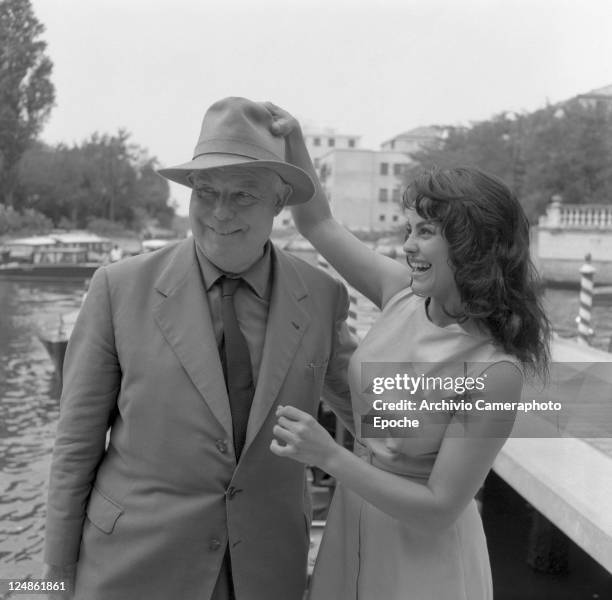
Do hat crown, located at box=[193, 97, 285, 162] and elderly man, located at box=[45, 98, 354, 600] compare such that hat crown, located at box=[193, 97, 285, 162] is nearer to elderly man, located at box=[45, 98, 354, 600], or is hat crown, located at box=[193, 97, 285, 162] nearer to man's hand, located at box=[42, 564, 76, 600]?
elderly man, located at box=[45, 98, 354, 600]

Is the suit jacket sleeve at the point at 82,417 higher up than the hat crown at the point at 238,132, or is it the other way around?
the hat crown at the point at 238,132

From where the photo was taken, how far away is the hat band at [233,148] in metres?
1.62

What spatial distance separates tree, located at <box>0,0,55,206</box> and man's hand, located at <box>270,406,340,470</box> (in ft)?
138

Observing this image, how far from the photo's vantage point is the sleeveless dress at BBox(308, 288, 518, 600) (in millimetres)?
1507

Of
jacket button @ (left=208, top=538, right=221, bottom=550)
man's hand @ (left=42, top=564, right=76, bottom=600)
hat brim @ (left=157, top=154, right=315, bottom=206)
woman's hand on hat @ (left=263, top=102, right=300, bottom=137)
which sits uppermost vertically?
woman's hand on hat @ (left=263, top=102, right=300, bottom=137)

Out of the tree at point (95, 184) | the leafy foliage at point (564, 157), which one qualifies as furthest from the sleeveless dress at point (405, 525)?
the tree at point (95, 184)

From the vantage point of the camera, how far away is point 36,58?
41.5 m

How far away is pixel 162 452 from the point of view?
5.24 feet

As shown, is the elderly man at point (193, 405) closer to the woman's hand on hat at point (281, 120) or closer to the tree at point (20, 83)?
the woman's hand on hat at point (281, 120)

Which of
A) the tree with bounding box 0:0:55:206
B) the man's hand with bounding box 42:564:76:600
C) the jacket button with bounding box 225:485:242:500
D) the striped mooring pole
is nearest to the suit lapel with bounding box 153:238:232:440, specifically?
the jacket button with bounding box 225:485:242:500

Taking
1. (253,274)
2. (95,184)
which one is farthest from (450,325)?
(95,184)

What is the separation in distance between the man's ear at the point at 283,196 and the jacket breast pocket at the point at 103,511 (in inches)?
29.4

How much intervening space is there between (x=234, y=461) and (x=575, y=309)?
71.1 feet

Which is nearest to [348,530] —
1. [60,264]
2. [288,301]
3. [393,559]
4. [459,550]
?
[393,559]
